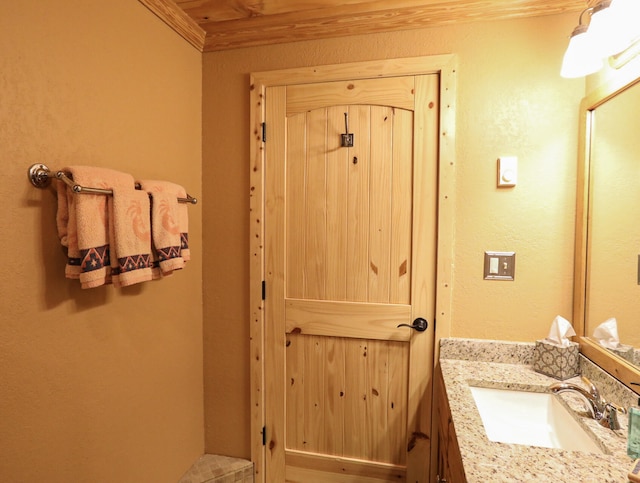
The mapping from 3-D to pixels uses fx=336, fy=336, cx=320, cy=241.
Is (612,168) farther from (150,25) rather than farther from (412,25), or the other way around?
(150,25)

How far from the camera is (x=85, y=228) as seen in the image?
0.97 m

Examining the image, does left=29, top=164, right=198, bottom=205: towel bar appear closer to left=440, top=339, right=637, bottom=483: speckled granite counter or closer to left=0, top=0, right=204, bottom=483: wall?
left=0, top=0, right=204, bottom=483: wall

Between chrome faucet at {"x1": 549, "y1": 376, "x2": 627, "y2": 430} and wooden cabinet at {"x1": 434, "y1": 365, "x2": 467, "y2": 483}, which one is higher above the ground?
chrome faucet at {"x1": 549, "y1": 376, "x2": 627, "y2": 430}

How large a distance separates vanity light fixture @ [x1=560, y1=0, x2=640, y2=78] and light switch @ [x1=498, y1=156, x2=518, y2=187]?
0.35 meters

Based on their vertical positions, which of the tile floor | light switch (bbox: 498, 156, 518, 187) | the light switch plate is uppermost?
light switch (bbox: 498, 156, 518, 187)

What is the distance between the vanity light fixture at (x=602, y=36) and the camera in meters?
1.02

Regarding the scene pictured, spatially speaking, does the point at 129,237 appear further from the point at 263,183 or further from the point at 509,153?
the point at 509,153

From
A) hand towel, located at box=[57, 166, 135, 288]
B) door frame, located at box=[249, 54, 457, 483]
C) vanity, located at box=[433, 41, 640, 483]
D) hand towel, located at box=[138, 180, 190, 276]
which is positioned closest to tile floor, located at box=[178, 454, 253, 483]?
door frame, located at box=[249, 54, 457, 483]

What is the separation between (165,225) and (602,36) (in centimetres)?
163

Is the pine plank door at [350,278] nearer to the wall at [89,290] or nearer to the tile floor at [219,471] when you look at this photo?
the tile floor at [219,471]

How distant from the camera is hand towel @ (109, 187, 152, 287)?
3.46ft

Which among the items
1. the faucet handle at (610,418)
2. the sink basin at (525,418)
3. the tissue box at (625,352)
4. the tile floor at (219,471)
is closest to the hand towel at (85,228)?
the tile floor at (219,471)

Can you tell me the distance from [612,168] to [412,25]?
994 millimetres

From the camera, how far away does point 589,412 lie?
1.07 meters
